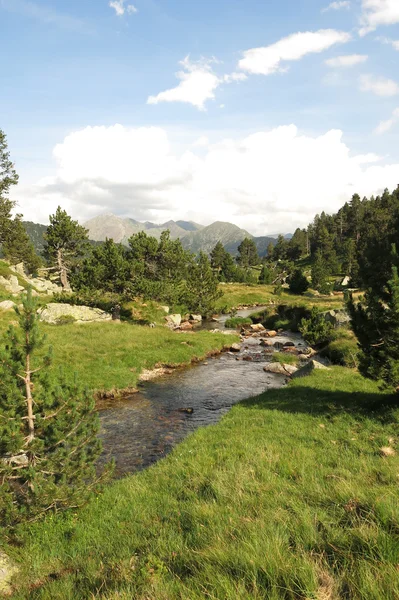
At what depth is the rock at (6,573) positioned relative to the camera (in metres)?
6.54

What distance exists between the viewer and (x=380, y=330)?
14.0 meters

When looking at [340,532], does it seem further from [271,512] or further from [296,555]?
[271,512]

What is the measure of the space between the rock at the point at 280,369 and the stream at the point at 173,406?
78 cm

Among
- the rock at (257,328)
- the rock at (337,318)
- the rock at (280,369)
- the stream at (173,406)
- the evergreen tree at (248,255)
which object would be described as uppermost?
the evergreen tree at (248,255)

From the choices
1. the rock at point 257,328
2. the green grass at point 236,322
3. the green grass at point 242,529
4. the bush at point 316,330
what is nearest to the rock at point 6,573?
the green grass at point 242,529

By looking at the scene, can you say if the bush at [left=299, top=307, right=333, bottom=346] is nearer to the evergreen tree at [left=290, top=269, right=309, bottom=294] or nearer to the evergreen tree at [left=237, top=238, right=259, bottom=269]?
the evergreen tree at [left=290, top=269, right=309, bottom=294]

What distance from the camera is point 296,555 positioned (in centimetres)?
480

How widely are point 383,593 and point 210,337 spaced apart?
37.2m

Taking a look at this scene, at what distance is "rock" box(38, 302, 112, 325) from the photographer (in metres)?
40.7

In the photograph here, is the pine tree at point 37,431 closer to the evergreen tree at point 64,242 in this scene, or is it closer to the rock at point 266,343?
the rock at point 266,343

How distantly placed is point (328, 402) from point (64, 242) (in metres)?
54.4

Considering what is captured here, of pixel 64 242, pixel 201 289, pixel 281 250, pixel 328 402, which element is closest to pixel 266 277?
pixel 281 250

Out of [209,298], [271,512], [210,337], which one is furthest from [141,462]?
[209,298]

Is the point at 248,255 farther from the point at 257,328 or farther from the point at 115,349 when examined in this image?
the point at 115,349
